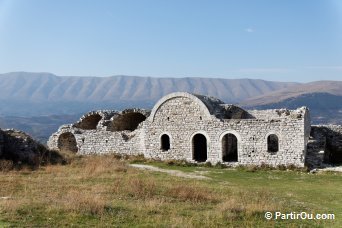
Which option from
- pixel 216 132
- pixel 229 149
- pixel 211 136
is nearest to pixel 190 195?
pixel 216 132

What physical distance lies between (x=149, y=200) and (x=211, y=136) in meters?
15.5

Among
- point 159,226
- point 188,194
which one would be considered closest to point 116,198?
point 188,194

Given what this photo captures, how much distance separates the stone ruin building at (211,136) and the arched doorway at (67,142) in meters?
0.09

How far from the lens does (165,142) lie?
32938 millimetres

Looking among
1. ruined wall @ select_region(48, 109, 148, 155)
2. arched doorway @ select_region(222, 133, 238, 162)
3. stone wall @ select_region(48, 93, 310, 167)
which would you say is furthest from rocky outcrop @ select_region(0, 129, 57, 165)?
arched doorway @ select_region(222, 133, 238, 162)

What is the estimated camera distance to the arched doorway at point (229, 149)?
31.1m

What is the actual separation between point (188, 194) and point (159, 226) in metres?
4.52

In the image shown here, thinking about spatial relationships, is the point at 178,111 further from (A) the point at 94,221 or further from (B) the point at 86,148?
(A) the point at 94,221

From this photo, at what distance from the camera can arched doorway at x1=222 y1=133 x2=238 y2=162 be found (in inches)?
1223

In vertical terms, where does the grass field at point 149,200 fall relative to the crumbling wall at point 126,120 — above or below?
below

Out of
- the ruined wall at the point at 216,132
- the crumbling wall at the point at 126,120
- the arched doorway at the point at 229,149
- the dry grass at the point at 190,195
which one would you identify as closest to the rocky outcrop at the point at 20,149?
the ruined wall at the point at 216,132

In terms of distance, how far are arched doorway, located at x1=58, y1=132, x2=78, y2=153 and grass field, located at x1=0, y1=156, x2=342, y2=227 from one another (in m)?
13.8

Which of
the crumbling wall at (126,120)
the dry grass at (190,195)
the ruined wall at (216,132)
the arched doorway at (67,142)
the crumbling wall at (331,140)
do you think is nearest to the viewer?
the dry grass at (190,195)

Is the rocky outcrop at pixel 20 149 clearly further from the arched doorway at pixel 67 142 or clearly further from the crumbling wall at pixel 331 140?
the crumbling wall at pixel 331 140
